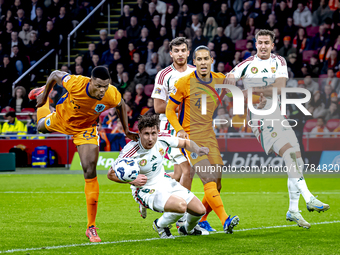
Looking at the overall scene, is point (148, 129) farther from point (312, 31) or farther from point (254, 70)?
point (312, 31)

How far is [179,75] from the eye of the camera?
24.7 ft

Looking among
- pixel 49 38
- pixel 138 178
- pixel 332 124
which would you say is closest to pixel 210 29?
pixel 332 124

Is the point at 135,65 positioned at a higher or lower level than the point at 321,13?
lower

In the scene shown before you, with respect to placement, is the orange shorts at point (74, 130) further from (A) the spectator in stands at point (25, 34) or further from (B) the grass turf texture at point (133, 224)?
(A) the spectator in stands at point (25, 34)

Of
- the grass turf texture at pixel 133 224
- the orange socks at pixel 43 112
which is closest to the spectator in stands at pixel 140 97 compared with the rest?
the grass turf texture at pixel 133 224

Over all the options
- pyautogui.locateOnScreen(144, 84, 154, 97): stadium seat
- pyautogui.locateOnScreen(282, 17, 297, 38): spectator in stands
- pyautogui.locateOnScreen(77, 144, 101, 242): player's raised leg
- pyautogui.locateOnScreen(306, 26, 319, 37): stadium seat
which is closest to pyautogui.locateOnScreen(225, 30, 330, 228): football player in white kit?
pyautogui.locateOnScreen(77, 144, 101, 242): player's raised leg

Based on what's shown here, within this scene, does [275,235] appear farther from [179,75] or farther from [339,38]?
[339,38]

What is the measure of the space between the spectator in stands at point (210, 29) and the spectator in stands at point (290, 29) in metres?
2.50

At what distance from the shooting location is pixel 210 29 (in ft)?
61.0

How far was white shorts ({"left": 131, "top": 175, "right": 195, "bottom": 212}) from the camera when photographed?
18.8ft

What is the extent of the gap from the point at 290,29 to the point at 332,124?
424 centimetres

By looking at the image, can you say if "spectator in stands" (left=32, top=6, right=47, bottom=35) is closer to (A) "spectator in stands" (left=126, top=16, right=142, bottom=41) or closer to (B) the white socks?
(A) "spectator in stands" (left=126, top=16, right=142, bottom=41)

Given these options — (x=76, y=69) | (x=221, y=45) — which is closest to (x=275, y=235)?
(x=221, y=45)

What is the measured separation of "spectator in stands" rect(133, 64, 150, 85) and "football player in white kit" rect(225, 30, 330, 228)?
10.3 m
